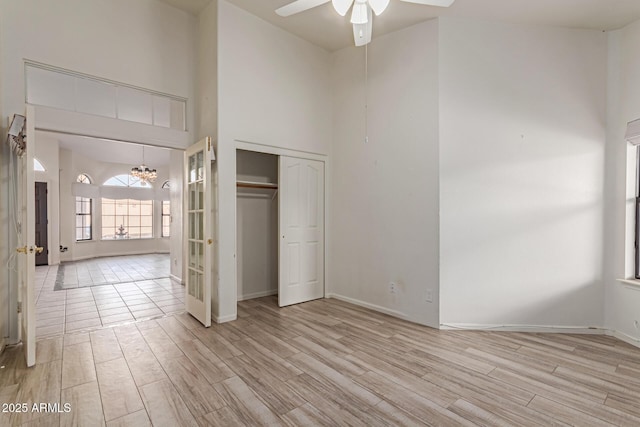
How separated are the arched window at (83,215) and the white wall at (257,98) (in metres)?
7.72

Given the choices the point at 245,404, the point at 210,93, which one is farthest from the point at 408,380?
the point at 210,93

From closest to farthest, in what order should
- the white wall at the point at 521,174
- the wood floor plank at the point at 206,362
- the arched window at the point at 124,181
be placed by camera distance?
the wood floor plank at the point at 206,362, the white wall at the point at 521,174, the arched window at the point at 124,181

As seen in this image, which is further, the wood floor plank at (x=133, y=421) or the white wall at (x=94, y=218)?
the white wall at (x=94, y=218)

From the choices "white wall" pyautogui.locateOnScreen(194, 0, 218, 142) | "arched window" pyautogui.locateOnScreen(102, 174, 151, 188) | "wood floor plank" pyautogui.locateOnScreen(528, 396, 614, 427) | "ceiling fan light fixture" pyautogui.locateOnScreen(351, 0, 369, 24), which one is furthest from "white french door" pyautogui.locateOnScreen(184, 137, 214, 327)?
"arched window" pyautogui.locateOnScreen(102, 174, 151, 188)

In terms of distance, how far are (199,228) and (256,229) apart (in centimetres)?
116

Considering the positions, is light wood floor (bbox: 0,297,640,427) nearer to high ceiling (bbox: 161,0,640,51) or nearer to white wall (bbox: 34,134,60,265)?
high ceiling (bbox: 161,0,640,51)

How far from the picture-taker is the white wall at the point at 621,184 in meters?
3.23

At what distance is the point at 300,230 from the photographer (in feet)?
14.7

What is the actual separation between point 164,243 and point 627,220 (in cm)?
1132

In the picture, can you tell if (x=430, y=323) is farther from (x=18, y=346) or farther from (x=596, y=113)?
(x=18, y=346)

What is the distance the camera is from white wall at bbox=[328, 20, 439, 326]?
143 inches

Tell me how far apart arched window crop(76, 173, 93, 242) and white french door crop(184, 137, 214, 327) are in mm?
7073

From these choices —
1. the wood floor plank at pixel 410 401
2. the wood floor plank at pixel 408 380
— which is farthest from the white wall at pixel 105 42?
the wood floor plank at pixel 410 401

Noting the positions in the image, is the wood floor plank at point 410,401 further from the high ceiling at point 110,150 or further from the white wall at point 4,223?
the high ceiling at point 110,150
